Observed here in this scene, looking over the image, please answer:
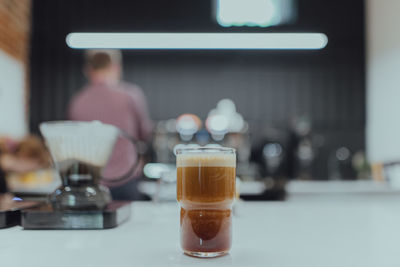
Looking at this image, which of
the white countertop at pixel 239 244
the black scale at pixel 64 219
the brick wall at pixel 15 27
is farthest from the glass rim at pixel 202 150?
the brick wall at pixel 15 27

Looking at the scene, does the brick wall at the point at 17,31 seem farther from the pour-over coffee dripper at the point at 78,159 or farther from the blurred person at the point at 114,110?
the pour-over coffee dripper at the point at 78,159

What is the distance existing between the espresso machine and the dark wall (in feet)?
13.6

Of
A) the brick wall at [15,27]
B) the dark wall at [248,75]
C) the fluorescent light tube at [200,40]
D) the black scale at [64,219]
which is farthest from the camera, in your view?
the dark wall at [248,75]

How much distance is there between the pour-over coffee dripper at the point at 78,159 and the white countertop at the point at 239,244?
9 centimetres

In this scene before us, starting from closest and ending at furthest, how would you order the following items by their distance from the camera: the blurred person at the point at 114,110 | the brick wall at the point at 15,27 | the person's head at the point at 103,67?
the blurred person at the point at 114,110
the person's head at the point at 103,67
the brick wall at the point at 15,27

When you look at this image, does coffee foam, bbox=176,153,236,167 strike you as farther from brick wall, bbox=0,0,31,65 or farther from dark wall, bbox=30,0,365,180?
dark wall, bbox=30,0,365,180

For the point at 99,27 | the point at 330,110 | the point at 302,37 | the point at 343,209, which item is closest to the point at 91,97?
the point at 343,209

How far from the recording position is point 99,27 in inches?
199

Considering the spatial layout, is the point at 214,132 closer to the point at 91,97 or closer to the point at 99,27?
the point at 99,27

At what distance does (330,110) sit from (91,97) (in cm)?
346

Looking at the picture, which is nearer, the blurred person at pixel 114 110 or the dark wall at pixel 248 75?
the blurred person at pixel 114 110

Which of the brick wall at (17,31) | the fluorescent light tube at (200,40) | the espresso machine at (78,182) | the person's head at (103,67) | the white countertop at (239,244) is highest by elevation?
the brick wall at (17,31)

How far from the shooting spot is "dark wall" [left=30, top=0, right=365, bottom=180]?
205 inches

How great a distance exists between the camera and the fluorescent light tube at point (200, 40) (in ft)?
12.7
